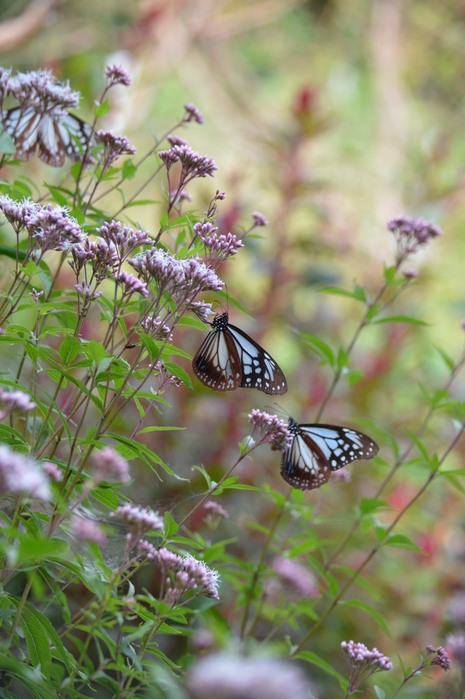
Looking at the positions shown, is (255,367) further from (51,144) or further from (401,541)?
(51,144)

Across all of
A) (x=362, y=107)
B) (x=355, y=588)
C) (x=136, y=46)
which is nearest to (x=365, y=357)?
(x=355, y=588)

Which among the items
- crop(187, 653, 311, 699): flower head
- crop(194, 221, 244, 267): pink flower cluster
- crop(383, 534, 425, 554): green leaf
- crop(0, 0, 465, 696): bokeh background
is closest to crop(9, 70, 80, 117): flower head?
crop(0, 0, 465, 696): bokeh background

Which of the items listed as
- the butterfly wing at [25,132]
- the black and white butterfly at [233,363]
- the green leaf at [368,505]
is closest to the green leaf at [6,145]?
the butterfly wing at [25,132]

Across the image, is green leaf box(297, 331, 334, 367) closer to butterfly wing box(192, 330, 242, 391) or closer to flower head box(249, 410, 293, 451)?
butterfly wing box(192, 330, 242, 391)

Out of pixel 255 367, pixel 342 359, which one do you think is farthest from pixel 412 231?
pixel 255 367

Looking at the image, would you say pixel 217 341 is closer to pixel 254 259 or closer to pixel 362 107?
pixel 254 259

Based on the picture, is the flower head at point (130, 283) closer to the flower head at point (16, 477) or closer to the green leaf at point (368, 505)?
the flower head at point (16, 477)

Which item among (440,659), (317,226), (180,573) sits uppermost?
(317,226)
